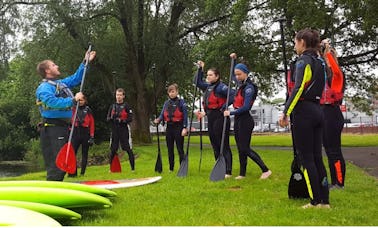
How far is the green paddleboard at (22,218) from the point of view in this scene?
343 centimetres

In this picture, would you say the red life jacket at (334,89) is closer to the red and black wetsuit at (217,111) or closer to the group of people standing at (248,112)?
the group of people standing at (248,112)

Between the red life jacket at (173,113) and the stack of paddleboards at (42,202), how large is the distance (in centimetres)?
323

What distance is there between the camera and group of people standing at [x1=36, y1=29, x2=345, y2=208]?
15.7 ft

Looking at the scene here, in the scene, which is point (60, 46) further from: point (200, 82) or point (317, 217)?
point (317, 217)

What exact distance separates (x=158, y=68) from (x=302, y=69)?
18965mm

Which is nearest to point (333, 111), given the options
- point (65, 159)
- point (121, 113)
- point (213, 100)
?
point (213, 100)

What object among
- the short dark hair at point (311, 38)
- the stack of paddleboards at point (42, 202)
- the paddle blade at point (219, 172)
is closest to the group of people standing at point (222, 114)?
the paddle blade at point (219, 172)

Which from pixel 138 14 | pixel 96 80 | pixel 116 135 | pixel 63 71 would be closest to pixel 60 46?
pixel 63 71

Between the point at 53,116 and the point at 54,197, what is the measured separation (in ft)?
5.88

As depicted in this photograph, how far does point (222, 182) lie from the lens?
22.7 feet

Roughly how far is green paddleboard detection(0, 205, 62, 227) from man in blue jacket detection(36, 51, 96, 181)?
2.07 meters

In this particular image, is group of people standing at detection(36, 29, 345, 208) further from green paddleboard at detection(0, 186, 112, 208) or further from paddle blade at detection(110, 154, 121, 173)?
green paddleboard at detection(0, 186, 112, 208)

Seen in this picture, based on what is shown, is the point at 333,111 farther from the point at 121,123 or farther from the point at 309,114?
the point at 121,123

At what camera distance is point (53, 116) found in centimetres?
604
